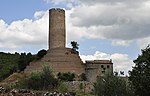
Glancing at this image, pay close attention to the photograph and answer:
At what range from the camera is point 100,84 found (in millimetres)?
45125

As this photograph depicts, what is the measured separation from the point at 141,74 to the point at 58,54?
1771 inches

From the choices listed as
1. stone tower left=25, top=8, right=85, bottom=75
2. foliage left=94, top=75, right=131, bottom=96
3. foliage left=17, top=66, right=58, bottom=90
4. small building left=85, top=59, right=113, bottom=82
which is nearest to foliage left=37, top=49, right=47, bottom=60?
stone tower left=25, top=8, right=85, bottom=75

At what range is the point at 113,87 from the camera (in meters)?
43.4

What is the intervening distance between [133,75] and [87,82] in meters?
35.9

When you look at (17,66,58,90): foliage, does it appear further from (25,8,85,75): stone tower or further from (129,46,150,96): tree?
(25,8,85,75): stone tower

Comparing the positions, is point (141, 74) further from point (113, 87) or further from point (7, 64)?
point (7, 64)

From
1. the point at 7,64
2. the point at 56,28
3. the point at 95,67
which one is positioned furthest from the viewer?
the point at 7,64

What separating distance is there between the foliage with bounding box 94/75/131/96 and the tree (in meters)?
1.01

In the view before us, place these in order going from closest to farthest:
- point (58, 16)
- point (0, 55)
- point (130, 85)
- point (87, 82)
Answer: point (130, 85), point (87, 82), point (58, 16), point (0, 55)

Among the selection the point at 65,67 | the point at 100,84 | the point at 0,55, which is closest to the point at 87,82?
the point at 65,67

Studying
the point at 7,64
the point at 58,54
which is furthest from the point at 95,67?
the point at 7,64

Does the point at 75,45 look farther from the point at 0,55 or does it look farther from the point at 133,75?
the point at 133,75

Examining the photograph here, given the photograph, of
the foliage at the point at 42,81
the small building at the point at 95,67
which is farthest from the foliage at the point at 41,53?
the foliage at the point at 42,81

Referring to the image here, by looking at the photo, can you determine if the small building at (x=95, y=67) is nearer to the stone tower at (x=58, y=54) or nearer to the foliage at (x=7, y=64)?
the stone tower at (x=58, y=54)
